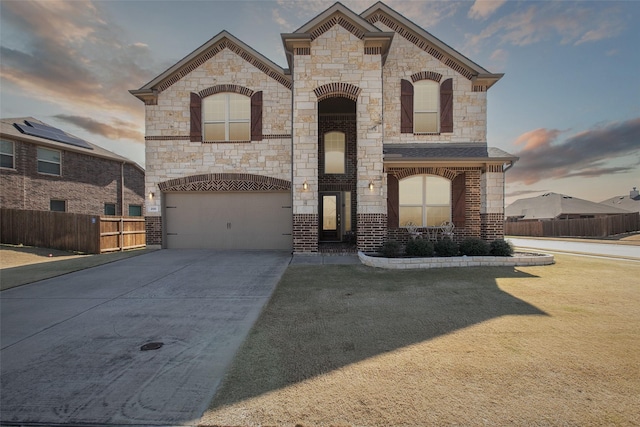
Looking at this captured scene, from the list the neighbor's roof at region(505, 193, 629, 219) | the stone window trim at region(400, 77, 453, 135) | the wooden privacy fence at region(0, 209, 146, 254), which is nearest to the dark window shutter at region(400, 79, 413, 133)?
the stone window trim at region(400, 77, 453, 135)

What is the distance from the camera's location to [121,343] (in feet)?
12.3

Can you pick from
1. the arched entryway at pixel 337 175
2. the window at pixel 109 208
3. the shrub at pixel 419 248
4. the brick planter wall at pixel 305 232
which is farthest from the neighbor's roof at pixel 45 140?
the shrub at pixel 419 248

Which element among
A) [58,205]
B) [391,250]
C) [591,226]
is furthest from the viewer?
[591,226]

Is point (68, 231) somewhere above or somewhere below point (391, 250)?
above

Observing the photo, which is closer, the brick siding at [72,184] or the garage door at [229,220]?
the garage door at [229,220]

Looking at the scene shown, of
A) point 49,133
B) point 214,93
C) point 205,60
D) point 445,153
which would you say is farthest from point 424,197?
point 49,133

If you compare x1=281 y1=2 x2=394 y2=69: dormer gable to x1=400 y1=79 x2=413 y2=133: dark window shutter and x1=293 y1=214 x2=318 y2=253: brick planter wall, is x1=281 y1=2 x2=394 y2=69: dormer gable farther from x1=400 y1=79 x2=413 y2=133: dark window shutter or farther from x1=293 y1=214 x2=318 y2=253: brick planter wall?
x1=293 y1=214 x2=318 y2=253: brick planter wall

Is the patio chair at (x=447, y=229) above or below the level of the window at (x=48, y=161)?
below

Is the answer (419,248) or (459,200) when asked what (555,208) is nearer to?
(459,200)

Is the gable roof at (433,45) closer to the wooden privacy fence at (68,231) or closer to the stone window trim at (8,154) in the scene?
the wooden privacy fence at (68,231)

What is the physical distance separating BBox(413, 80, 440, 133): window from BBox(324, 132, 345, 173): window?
3517mm

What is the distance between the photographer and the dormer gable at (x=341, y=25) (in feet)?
33.0

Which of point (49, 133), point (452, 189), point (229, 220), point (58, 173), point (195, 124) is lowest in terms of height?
point (229, 220)

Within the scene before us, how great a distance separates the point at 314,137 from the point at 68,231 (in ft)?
35.9
